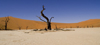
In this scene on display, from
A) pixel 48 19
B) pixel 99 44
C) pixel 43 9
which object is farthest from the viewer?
pixel 48 19

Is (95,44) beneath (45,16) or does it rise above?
beneath

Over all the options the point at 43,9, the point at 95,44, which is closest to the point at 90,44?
the point at 95,44

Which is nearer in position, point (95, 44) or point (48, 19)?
point (95, 44)

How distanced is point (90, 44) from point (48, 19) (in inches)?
492

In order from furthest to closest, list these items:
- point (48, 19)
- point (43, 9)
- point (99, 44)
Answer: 1. point (48, 19)
2. point (43, 9)
3. point (99, 44)

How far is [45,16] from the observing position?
627 inches

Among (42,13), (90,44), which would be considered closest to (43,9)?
(42,13)

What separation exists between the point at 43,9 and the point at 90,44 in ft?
40.0

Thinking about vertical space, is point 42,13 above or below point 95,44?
above

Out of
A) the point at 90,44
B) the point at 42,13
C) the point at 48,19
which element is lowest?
the point at 90,44

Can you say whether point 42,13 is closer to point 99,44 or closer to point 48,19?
point 48,19

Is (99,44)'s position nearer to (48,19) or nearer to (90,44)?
(90,44)

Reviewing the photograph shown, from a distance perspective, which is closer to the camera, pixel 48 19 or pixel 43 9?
pixel 43 9

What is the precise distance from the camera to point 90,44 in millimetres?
4188
